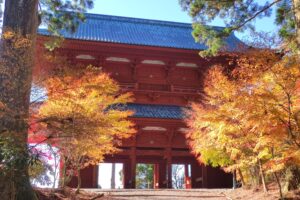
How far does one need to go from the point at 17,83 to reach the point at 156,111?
1037 cm

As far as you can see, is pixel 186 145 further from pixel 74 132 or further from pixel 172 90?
pixel 74 132

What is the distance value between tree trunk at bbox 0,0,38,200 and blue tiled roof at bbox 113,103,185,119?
8.54 meters

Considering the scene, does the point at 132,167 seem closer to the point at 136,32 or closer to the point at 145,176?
the point at 136,32

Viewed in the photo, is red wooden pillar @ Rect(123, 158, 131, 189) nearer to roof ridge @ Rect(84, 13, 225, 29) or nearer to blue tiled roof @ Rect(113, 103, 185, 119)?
blue tiled roof @ Rect(113, 103, 185, 119)

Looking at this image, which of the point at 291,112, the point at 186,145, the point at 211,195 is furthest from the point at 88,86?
the point at 186,145

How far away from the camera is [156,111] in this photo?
18.1 meters

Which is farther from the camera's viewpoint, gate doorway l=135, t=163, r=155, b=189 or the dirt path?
gate doorway l=135, t=163, r=155, b=189

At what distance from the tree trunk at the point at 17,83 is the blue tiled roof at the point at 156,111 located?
28.0 ft

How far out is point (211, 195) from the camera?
43.5 feet

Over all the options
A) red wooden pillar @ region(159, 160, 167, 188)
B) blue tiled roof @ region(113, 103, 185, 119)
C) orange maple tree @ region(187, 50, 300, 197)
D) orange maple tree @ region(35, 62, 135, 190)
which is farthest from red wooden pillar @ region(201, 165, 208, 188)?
orange maple tree @ region(35, 62, 135, 190)

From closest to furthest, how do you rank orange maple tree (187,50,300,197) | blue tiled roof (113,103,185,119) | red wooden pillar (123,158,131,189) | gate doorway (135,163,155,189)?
orange maple tree (187,50,300,197) < blue tiled roof (113,103,185,119) < red wooden pillar (123,158,131,189) < gate doorway (135,163,155,189)

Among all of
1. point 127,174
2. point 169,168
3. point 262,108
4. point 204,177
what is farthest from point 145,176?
point 262,108

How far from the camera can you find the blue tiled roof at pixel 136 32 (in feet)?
65.5

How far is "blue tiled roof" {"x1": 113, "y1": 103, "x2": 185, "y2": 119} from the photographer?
17.4 m
